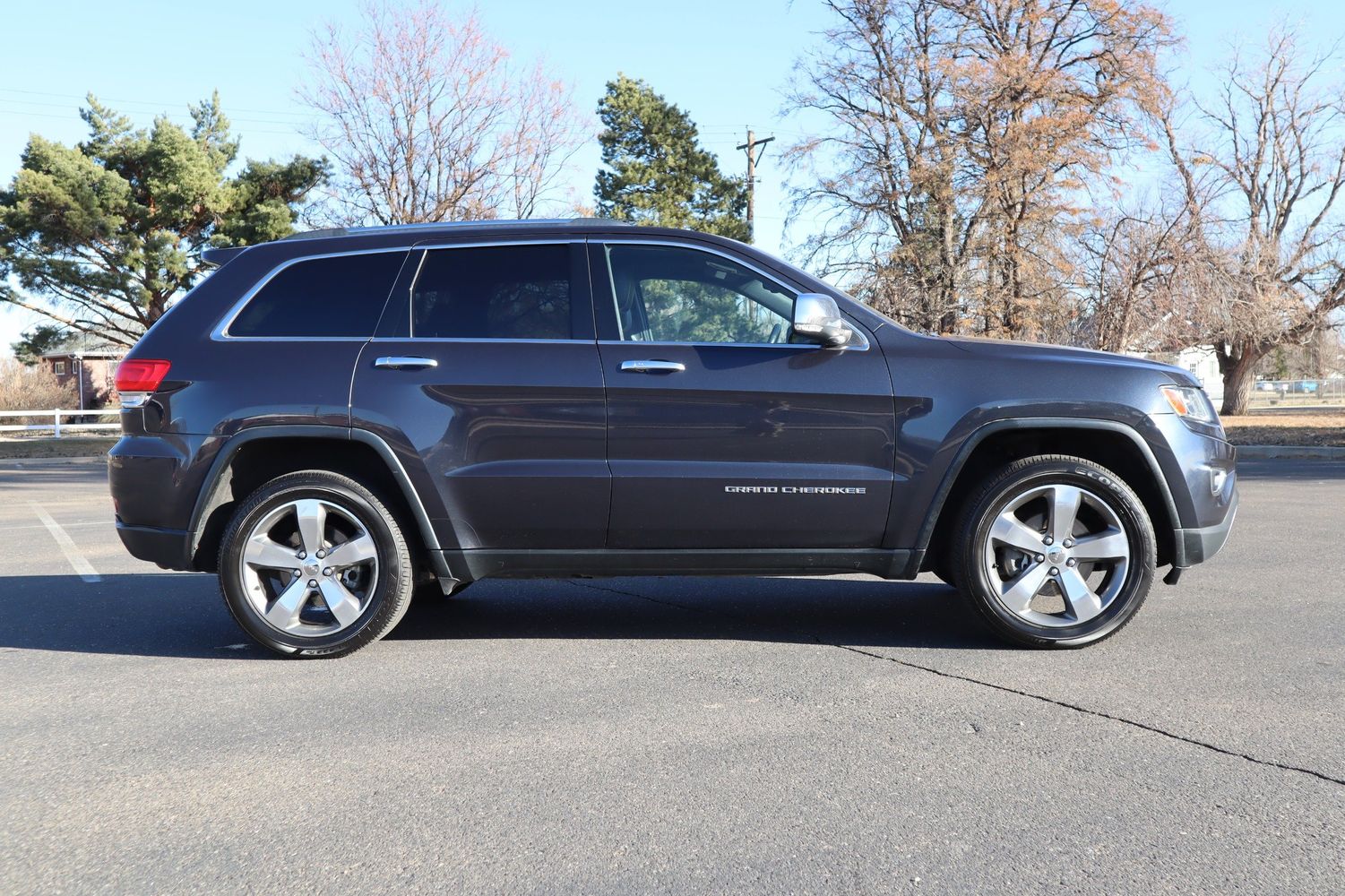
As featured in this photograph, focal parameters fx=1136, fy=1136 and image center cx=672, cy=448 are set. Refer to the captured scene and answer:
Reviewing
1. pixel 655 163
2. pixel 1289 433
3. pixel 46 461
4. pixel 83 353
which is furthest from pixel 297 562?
pixel 83 353

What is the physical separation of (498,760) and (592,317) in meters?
2.11

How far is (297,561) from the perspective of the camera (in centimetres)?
490

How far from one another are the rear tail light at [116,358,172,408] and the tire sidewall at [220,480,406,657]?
681 mm

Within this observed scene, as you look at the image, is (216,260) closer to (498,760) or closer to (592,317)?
(592,317)

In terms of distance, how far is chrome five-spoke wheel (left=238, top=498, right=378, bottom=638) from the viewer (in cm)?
488

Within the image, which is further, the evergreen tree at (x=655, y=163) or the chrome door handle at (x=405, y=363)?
the evergreen tree at (x=655, y=163)

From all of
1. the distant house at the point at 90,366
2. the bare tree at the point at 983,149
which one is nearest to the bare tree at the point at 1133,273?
the bare tree at the point at 983,149

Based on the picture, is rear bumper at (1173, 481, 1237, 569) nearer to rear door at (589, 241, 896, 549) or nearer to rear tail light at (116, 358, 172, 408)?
rear door at (589, 241, 896, 549)

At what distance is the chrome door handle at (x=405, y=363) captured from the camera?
16.0 feet

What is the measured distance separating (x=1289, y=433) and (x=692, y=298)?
2632 centimetres

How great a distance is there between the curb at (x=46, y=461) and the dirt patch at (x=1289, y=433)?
23.5 metres

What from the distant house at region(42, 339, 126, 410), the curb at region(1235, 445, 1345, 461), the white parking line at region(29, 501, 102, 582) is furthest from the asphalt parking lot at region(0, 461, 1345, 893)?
the distant house at region(42, 339, 126, 410)

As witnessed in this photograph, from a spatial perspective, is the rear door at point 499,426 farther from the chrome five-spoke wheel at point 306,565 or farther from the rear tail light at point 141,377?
the rear tail light at point 141,377

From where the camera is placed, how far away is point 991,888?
2.67 metres
